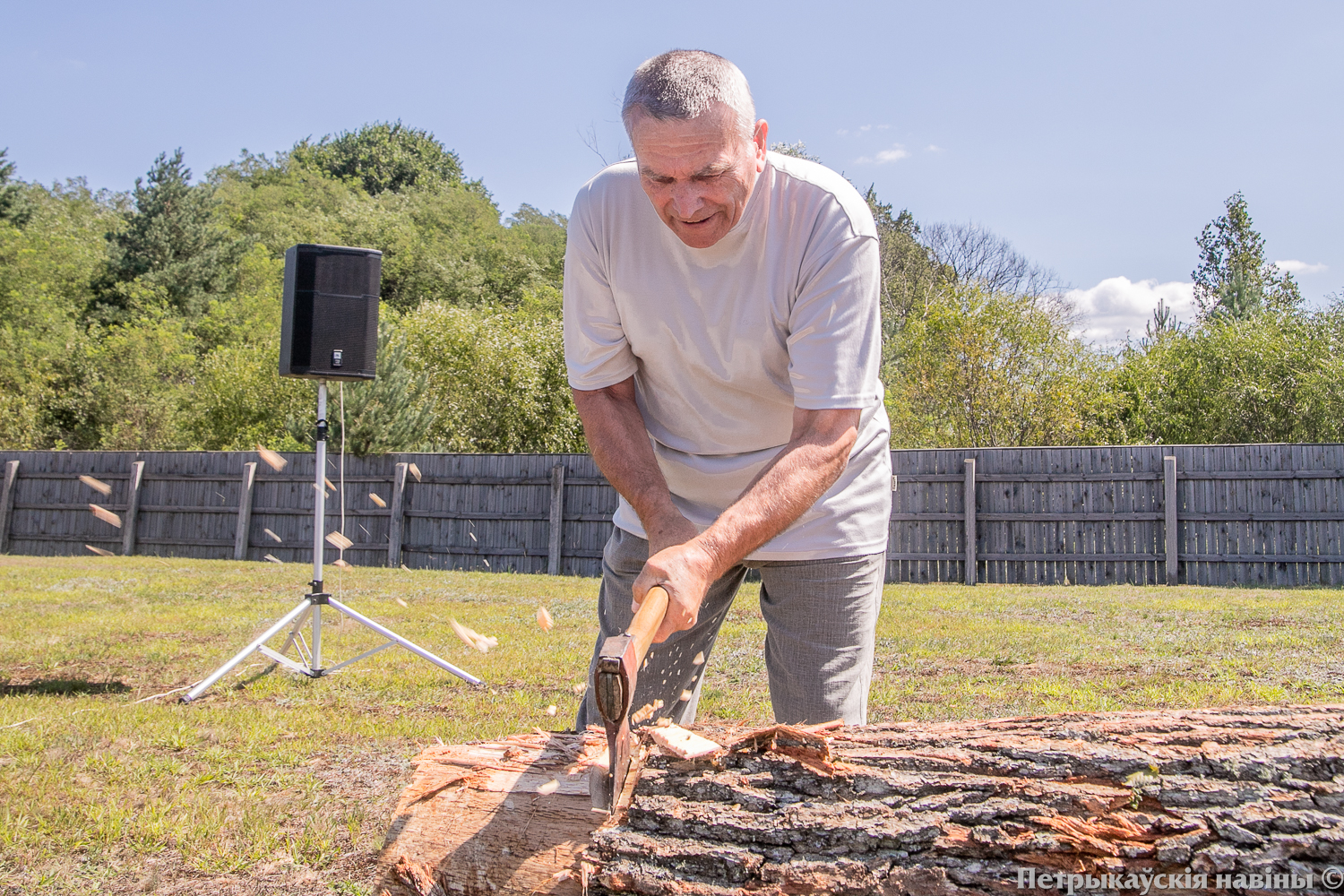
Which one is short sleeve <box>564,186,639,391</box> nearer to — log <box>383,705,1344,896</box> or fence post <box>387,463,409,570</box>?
log <box>383,705,1344,896</box>

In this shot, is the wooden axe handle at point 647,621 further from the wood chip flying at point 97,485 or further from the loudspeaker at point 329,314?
the wood chip flying at point 97,485

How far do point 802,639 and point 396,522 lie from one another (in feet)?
43.1

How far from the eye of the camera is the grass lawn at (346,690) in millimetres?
3047

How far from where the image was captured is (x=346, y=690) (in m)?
5.50

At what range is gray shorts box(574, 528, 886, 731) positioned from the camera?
6.86ft

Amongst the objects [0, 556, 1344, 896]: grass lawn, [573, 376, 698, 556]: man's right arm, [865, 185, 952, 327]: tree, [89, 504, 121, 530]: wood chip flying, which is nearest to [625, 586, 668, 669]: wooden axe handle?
[573, 376, 698, 556]: man's right arm

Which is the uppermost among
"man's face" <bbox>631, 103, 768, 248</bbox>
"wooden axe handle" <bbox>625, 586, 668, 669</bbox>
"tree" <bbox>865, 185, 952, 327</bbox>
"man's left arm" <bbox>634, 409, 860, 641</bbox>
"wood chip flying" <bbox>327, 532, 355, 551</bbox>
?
"tree" <bbox>865, 185, 952, 327</bbox>

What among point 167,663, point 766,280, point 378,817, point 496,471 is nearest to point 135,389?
point 496,471

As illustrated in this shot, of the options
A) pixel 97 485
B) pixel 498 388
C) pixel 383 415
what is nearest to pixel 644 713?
pixel 383 415

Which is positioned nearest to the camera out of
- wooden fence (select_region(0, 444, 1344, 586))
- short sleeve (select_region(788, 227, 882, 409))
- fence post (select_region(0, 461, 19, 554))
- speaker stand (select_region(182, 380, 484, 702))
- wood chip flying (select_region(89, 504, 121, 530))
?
short sleeve (select_region(788, 227, 882, 409))

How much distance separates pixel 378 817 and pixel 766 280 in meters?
2.48

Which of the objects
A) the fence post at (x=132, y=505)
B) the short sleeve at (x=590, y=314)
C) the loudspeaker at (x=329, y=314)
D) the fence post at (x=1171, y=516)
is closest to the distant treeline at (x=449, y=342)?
the fence post at (x=132, y=505)

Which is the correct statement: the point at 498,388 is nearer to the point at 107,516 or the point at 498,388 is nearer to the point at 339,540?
the point at 339,540

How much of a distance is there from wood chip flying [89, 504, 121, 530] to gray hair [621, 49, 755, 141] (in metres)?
17.9
